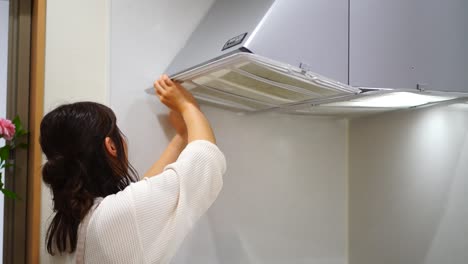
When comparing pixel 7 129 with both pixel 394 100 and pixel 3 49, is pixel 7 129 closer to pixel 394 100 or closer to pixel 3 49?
pixel 3 49

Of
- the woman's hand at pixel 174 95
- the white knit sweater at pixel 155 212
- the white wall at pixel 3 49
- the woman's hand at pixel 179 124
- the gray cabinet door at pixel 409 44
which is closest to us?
the white knit sweater at pixel 155 212

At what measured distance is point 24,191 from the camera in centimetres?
118

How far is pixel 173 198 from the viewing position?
2.82 ft

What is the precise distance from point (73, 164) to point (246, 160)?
0.57m

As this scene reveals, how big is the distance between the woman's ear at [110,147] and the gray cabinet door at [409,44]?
0.53 m

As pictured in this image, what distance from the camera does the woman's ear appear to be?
893 mm

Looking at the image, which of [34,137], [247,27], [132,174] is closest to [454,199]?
[247,27]

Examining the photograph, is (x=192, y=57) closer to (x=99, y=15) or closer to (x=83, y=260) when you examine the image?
(x=99, y=15)

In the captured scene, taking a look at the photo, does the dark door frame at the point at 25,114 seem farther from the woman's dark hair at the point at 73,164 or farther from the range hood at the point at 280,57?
the range hood at the point at 280,57

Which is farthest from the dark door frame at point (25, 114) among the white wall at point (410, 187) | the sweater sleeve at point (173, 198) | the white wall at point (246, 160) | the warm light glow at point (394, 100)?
the white wall at point (410, 187)

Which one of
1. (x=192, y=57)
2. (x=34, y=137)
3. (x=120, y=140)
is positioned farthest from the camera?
(x=34, y=137)

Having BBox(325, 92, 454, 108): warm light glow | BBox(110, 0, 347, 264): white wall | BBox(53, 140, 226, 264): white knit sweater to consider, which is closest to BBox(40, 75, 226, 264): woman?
BBox(53, 140, 226, 264): white knit sweater

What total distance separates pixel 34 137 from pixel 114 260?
1.67ft

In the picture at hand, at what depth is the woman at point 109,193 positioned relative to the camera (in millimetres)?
817
